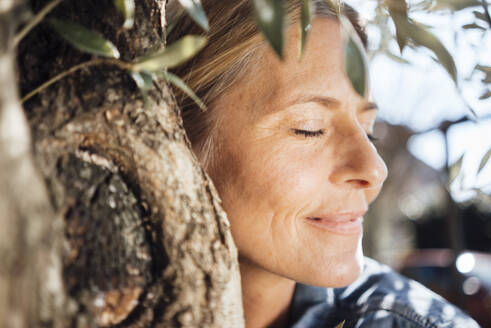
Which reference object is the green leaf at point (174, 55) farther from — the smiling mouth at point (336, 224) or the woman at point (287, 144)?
the smiling mouth at point (336, 224)

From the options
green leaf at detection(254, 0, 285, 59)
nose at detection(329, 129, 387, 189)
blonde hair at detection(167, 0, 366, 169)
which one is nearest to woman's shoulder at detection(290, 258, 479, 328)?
nose at detection(329, 129, 387, 189)

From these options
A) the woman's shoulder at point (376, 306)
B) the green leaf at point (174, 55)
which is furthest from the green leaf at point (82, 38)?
the woman's shoulder at point (376, 306)

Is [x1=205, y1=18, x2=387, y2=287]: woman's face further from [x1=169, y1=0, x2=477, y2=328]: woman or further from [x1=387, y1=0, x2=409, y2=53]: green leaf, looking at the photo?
[x1=387, y1=0, x2=409, y2=53]: green leaf

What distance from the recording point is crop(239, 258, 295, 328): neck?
1.85m

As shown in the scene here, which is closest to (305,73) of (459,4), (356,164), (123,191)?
(356,164)

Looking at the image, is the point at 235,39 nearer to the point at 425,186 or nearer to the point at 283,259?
the point at 283,259

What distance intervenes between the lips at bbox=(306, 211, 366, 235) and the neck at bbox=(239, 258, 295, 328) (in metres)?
0.40

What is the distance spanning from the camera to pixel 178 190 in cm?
83

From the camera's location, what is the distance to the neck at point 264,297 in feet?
6.08

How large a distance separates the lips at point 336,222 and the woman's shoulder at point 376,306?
0.47 meters

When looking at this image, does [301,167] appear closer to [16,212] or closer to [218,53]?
[218,53]

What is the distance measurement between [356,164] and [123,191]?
3.06 feet

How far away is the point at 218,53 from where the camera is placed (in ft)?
5.54

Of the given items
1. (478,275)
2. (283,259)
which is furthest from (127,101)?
(478,275)
